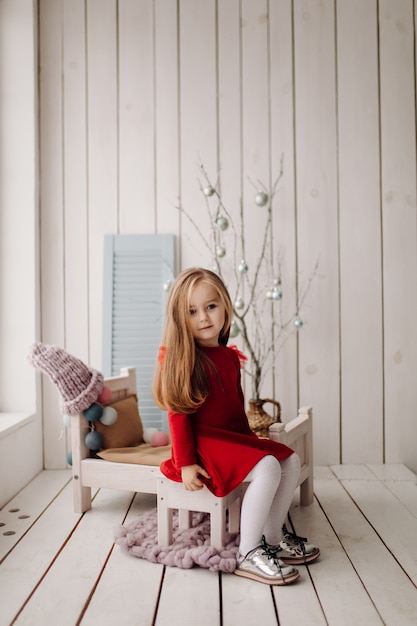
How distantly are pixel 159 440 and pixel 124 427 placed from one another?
0.55 ft

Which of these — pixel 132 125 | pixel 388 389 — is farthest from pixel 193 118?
pixel 388 389

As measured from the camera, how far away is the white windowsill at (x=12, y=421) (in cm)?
264

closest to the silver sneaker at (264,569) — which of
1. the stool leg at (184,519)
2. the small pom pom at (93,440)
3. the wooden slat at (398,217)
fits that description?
the stool leg at (184,519)

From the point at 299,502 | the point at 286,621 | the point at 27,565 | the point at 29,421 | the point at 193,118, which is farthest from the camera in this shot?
the point at 193,118

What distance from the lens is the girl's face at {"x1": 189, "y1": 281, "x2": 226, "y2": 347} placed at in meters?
1.99

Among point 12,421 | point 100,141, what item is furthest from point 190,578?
point 100,141

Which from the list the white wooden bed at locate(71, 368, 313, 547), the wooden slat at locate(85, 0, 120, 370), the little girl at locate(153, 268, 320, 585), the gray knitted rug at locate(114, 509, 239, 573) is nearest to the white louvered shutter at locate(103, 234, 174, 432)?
the wooden slat at locate(85, 0, 120, 370)

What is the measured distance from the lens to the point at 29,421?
9.64ft

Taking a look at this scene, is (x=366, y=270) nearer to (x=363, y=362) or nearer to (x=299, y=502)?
(x=363, y=362)

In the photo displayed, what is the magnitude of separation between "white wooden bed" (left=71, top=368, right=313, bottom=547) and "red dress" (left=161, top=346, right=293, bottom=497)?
0.23 ft

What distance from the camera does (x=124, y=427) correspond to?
8.53 feet

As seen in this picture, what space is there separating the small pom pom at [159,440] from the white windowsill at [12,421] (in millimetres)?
643

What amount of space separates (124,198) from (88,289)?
517 millimetres

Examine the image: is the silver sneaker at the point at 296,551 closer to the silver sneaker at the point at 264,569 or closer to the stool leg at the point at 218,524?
the silver sneaker at the point at 264,569
